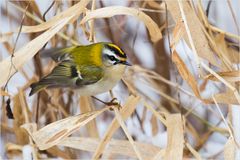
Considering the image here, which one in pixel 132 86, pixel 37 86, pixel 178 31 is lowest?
pixel 132 86

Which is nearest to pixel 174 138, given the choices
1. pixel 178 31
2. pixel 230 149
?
pixel 230 149

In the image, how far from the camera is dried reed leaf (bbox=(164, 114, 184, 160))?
1546mm

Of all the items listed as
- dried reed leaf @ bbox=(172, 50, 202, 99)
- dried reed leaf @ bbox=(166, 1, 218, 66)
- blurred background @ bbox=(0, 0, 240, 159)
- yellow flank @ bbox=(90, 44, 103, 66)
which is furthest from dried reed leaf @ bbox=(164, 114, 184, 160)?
yellow flank @ bbox=(90, 44, 103, 66)

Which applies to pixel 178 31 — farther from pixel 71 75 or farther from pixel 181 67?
pixel 71 75

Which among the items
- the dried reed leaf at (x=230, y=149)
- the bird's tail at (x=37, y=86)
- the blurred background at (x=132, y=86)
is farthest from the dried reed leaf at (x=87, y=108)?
the dried reed leaf at (x=230, y=149)

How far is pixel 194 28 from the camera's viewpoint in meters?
1.69

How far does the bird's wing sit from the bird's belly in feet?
0.06

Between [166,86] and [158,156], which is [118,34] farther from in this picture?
[158,156]

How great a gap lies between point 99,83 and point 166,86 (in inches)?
34.0

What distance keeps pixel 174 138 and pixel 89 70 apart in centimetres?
57

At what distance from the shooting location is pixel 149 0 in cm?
213

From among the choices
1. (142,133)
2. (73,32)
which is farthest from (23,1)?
(142,133)

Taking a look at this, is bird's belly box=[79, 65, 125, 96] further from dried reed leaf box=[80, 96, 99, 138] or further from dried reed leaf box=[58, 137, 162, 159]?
dried reed leaf box=[58, 137, 162, 159]

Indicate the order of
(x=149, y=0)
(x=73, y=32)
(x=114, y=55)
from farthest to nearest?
(x=73, y=32)
(x=149, y=0)
(x=114, y=55)
